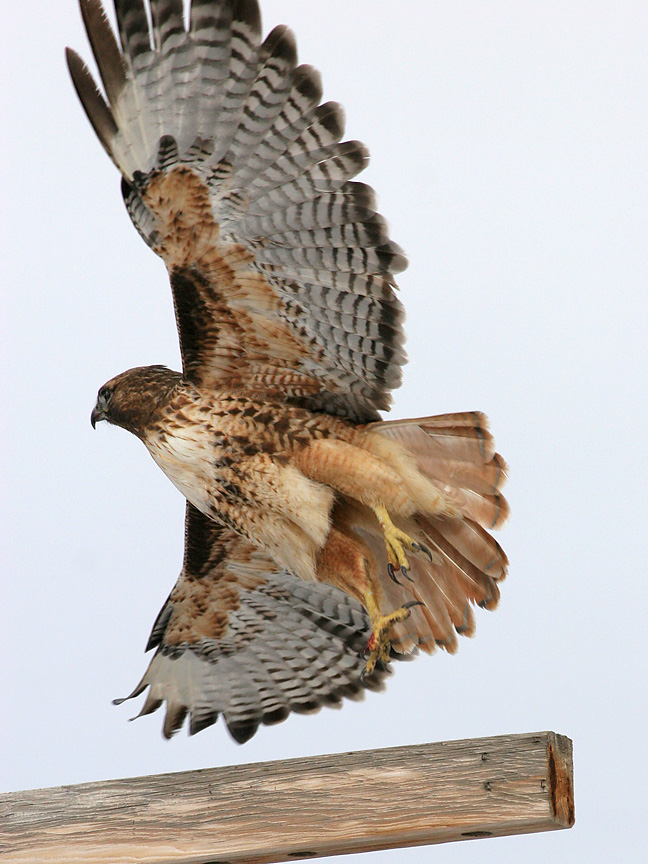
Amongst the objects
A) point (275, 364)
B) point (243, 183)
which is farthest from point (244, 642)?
point (243, 183)

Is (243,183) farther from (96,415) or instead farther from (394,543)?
(394,543)

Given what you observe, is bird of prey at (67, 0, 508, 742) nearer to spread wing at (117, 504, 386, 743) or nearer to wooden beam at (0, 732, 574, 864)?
spread wing at (117, 504, 386, 743)

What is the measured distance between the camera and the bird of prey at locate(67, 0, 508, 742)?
9.22 ft

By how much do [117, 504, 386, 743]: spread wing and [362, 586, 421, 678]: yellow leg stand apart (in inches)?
17.5

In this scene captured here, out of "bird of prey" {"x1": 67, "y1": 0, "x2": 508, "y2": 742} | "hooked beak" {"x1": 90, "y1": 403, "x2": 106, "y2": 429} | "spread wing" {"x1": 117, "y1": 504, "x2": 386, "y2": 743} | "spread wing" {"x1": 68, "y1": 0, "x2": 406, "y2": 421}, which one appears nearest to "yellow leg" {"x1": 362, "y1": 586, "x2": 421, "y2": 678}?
"bird of prey" {"x1": 67, "y1": 0, "x2": 508, "y2": 742}

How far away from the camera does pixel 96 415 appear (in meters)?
3.37

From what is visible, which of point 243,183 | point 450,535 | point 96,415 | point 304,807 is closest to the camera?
point 304,807

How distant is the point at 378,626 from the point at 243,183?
4.14ft

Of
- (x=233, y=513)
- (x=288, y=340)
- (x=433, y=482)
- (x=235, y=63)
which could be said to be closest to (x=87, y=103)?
(x=235, y=63)

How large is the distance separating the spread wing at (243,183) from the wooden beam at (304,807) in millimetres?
1075

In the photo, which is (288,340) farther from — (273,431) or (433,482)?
(433,482)

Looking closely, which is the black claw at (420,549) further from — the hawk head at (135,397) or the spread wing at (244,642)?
the hawk head at (135,397)

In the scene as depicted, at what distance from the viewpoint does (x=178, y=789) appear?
9.08 feet

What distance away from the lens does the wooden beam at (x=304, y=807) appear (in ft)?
7.89
